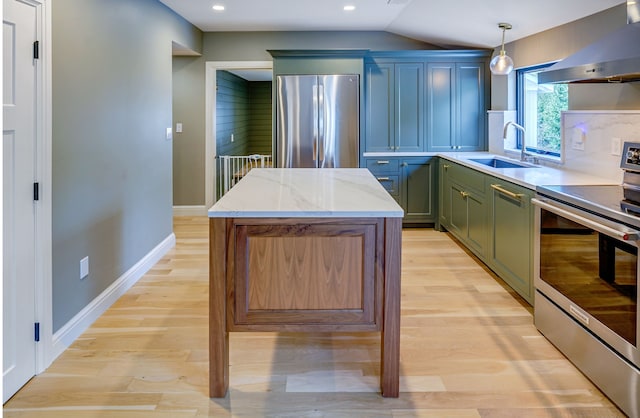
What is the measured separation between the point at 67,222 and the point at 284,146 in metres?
3.19

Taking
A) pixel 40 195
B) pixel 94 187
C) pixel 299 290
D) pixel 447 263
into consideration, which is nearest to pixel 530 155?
pixel 447 263

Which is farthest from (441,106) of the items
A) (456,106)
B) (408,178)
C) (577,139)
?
(577,139)

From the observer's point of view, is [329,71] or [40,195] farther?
[329,71]

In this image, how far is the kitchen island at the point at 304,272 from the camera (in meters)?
2.21

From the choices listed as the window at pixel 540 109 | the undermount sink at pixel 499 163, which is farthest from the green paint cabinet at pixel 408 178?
the window at pixel 540 109

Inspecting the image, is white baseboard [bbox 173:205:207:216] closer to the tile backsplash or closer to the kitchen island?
the tile backsplash

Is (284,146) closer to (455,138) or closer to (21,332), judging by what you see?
(455,138)

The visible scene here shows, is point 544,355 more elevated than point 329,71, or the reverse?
point 329,71

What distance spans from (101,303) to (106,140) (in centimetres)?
107

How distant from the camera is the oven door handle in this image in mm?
2061

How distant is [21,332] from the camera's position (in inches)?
93.4

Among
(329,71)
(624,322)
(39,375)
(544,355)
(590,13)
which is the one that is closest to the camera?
(624,322)

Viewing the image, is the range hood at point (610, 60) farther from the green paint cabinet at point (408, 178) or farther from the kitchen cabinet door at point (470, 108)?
the kitchen cabinet door at point (470, 108)

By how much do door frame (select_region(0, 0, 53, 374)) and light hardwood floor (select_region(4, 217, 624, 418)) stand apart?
200 mm
